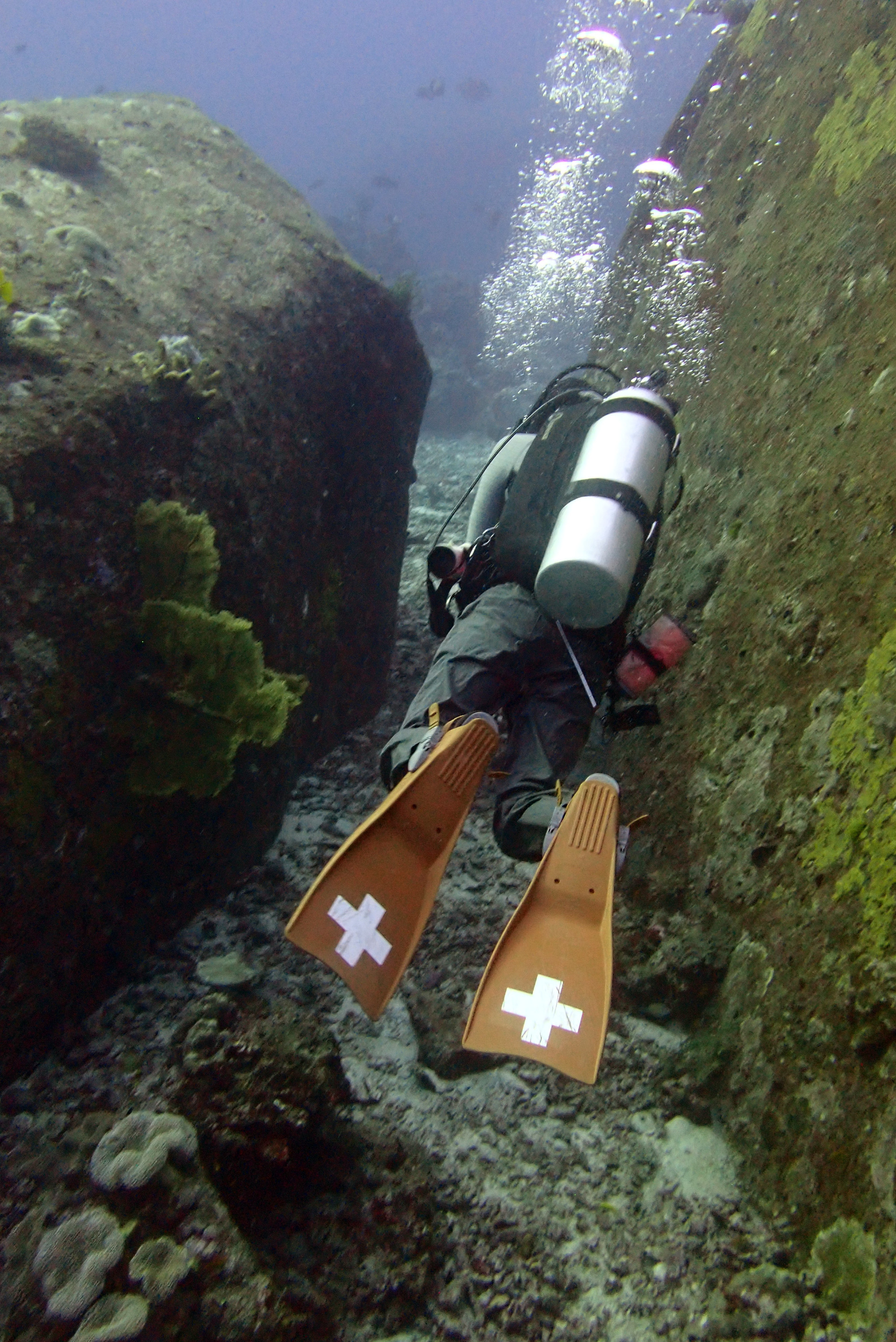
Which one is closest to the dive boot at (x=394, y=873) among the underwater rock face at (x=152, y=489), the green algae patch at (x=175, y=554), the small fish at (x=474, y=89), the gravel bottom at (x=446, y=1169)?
the gravel bottom at (x=446, y=1169)

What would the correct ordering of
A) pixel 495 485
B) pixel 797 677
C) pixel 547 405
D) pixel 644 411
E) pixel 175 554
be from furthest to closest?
pixel 547 405, pixel 495 485, pixel 644 411, pixel 175 554, pixel 797 677

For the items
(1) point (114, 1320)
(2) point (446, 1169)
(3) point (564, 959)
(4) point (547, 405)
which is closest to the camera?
(1) point (114, 1320)

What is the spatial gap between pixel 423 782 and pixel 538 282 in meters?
32.6

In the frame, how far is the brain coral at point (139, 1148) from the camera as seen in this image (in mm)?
2273

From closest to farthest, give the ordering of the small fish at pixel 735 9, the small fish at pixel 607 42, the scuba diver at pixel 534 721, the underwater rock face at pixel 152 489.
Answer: the scuba diver at pixel 534 721 → the underwater rock face at pixel 152 489 → the small fish at pixel 735 9 → the small fish at pixel 607 42

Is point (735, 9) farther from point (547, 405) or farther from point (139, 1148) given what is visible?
point (139, 1148)

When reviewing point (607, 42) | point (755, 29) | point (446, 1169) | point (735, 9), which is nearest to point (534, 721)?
point (446, 1169)

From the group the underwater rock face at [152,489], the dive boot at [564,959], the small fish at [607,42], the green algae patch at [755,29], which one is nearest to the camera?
the dive boot at [564,959]

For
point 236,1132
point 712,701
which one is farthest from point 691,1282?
point 712,701

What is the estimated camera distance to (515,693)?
11.1ft

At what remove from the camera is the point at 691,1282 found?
2354 mm

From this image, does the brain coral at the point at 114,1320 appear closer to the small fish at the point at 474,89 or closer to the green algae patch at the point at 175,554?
the green algae patch at the point at 175,554

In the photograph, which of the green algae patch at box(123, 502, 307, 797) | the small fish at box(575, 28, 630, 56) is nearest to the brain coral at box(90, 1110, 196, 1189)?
the green algae patch at box(123, 502, 307, 797)

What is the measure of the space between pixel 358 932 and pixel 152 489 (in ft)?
7.72
